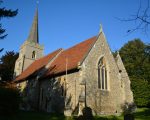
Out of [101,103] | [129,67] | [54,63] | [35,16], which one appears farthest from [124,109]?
[35,16]

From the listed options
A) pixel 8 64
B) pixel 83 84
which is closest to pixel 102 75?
pixel 83 84

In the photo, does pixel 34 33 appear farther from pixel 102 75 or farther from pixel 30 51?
pixel 102 75

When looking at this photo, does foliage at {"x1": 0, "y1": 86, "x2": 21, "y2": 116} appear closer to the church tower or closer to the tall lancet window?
the tall lancet window

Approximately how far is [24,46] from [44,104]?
55.0 ft

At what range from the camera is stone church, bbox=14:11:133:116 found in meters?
20.5

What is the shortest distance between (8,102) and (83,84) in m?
7.81

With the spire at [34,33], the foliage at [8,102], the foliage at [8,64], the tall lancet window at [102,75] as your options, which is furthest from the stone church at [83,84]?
the foliage at [8,64]

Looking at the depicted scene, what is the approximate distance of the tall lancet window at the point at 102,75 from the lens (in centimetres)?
2219

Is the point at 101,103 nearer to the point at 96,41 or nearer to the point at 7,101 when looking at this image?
the point at 96,41

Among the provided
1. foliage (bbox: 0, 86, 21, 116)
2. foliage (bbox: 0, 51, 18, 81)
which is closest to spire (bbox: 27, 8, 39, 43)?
foliage (bbox: 0, 51, 18, 81)

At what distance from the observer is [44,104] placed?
80.2 feet

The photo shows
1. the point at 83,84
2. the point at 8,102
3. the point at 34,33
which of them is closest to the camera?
the point at 8,102

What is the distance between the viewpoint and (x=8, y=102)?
47.2 ft

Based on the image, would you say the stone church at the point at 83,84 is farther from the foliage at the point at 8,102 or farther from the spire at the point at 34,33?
the spire at the point at 34,33
